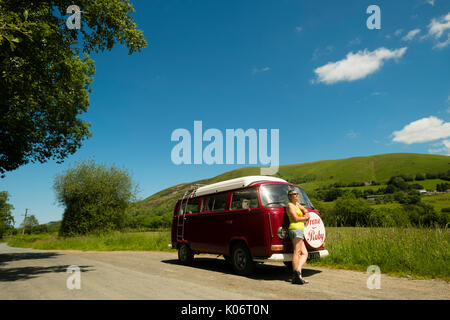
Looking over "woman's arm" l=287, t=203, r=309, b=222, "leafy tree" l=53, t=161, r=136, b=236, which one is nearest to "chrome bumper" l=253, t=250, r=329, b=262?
"woman's arm" l=287, t=203, r=309, b=222

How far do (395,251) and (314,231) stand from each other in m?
2.56

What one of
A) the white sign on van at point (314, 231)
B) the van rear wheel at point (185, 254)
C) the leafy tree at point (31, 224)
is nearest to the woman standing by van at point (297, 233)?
the white sign on van at point (314, 231)

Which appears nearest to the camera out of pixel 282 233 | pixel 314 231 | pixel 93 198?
pixel 282 233

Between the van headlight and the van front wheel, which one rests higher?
the van headlight

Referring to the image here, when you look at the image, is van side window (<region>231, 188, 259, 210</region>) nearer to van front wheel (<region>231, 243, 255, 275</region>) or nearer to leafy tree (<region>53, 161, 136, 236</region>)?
van front wheel (<region>231, 243, 255, 275</region>)

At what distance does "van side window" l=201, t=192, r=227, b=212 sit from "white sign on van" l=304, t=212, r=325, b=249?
261 centimetres

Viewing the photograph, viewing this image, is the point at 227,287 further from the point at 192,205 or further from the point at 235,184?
the point at 192,205

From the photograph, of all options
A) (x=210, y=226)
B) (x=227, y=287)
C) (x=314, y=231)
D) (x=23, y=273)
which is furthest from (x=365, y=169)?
(x=23, y=273)

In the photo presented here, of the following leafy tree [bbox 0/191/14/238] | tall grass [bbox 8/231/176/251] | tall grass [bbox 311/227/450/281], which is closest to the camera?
tall grass [bbox 311/227/450/281]

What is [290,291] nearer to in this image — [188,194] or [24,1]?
[188,194]

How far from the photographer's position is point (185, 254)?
10352 millimetres

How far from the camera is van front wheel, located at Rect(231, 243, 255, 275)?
7141mm

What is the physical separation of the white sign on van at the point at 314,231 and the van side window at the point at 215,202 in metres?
2.61

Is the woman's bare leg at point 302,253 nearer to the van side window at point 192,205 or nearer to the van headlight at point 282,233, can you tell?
the van headlight at point 282,233
